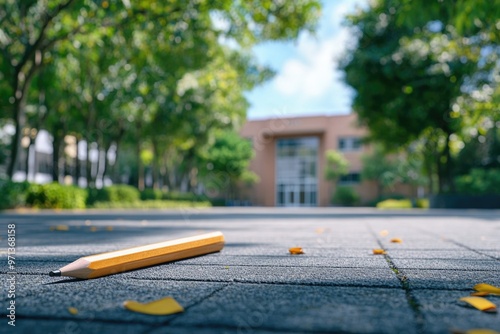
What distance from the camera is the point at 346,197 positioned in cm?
3959

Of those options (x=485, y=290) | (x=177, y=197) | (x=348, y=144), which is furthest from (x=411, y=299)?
(x=348, y=144)

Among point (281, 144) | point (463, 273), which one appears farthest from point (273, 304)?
point (281, 144)

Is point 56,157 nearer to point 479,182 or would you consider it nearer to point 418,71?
point 418,71

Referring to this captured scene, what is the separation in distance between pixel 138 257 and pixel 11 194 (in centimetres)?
1325

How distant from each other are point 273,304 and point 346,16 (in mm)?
19227

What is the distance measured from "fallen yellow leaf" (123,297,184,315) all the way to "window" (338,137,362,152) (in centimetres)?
4365

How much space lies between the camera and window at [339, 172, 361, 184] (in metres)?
43.0

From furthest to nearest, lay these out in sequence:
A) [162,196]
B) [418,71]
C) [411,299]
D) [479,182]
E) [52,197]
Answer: [479,182]
[162,196]
[418,71]
[52,197]
[411,299]

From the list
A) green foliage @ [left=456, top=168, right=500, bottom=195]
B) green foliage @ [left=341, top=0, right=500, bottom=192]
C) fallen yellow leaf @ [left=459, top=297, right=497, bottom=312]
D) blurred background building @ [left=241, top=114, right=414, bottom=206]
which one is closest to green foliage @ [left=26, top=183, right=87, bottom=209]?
green foliage @ [left=341, top=0, right=500, bottom=192]

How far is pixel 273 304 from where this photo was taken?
1.56 m

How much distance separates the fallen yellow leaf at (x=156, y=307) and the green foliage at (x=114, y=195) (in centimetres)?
1853

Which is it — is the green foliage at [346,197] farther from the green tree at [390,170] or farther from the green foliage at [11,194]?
the green foliage at [11,194]

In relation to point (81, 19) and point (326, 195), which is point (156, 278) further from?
point (326, 195)

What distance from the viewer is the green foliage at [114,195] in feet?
63.2
